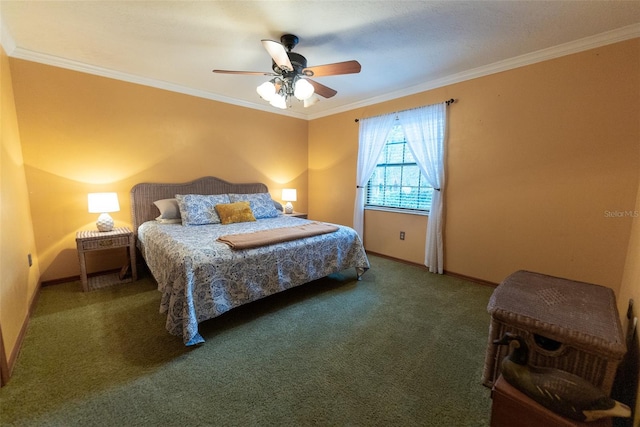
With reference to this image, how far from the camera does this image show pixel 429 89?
10.9 ft

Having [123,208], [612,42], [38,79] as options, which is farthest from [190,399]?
[612,42]

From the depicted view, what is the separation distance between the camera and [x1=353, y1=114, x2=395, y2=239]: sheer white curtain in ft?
12.5

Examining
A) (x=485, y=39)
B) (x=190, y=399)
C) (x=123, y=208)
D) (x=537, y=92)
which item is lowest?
(x=190, y=399)

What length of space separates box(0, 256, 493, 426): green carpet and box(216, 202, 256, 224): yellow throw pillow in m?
1.08

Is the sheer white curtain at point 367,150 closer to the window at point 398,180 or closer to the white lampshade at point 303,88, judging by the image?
the window at point 398,180

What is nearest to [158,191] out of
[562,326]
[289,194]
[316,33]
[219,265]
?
[289,194]

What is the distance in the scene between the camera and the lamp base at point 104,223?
9.52 ft

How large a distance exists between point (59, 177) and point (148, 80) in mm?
1485

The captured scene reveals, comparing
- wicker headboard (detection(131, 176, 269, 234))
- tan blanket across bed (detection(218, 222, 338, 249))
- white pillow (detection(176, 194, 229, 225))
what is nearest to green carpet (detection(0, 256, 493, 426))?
tan blanket across bed (detection(218, 222, 338, 249))

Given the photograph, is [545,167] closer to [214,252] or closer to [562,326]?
[562,326]

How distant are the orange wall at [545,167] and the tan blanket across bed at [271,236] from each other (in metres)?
1.58

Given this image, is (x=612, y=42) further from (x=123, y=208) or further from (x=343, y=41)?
(x=123, y=208)

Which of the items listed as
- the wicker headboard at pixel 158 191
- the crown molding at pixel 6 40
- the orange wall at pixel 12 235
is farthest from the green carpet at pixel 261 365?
the crown molding at pixel 6 40

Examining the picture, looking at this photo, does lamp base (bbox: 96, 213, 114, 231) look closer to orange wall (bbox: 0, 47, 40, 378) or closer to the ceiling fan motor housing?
orange wall (bbox: 0, 47, 40, 378)
